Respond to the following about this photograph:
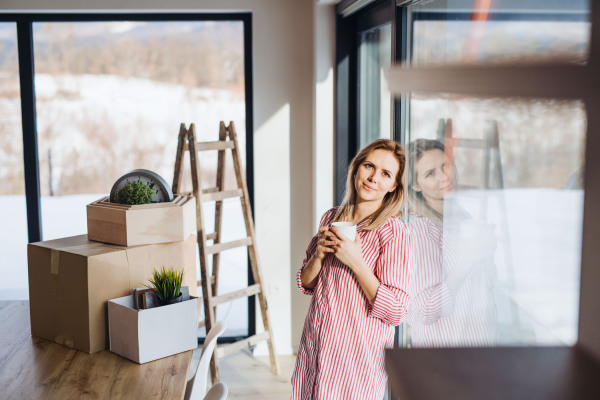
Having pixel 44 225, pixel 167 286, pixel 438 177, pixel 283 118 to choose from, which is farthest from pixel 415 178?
pixel 44 225

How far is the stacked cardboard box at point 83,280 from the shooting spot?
1756mm

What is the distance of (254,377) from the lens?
3.35 metres

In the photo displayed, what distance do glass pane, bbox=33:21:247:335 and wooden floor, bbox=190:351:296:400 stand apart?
0.83 meters

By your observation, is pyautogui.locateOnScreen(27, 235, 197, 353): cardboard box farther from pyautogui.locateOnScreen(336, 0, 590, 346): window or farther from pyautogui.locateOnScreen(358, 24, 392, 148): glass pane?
pyautogui.locateOnScreen(336, 0, 590, 346): window

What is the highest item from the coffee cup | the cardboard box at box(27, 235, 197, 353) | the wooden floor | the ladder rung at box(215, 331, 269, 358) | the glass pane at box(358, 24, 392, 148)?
the glass pane at box(358, 24, 392, 148)

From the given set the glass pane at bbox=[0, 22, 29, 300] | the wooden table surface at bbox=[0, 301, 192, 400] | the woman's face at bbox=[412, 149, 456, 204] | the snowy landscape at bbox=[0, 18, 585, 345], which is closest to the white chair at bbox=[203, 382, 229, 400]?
the wooden table surface at bbox=[0, 301, 192, 400]

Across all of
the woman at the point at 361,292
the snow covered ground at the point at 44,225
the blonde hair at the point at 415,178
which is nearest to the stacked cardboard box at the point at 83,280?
the woman at the point at 361,292

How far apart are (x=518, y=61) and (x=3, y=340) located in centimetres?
210

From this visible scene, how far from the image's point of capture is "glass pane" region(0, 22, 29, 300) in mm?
3520

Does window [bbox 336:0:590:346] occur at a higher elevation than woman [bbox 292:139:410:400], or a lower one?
higher

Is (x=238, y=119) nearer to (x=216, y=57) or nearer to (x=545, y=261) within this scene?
(x=216, y=57)

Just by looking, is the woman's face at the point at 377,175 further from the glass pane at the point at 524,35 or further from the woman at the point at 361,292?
the glass pane at the point at 524,35

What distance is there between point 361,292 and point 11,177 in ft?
8.96

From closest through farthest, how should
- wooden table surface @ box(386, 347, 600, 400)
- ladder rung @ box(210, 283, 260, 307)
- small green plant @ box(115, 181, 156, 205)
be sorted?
1. wooden table surface @ box(386, 347, 600, 400)
2. small green plant @ box(115, 181, 156, 205)
3. ladder rung @ box(210, 283, 260, 307)
